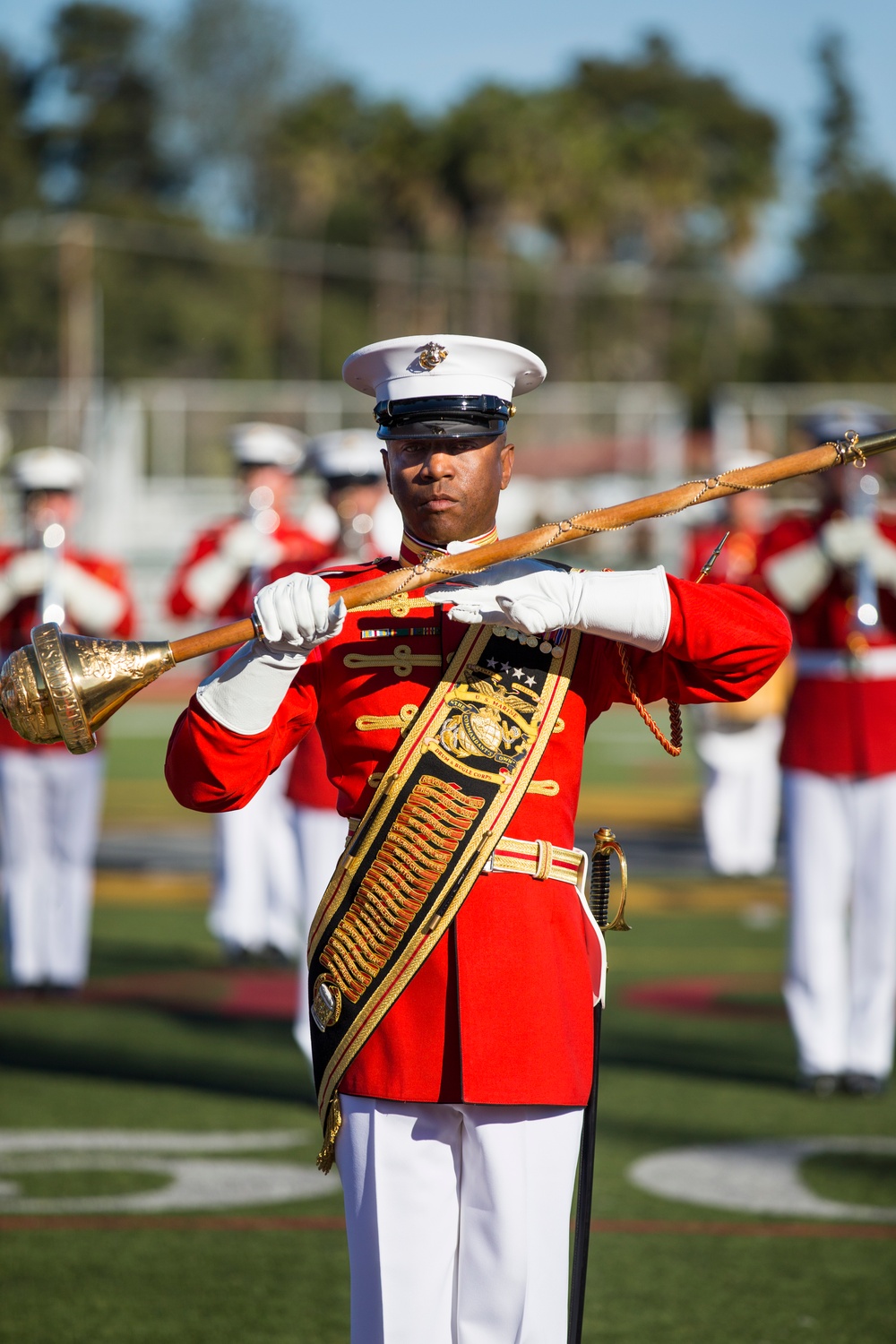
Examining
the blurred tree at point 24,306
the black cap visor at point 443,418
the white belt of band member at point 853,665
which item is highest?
the blurred tree at point 24,306

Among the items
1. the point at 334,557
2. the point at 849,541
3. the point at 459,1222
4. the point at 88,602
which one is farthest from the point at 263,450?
the point at 459,1222

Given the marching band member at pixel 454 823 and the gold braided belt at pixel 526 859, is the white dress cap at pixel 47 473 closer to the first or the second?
the marching band member at pixel 454 823

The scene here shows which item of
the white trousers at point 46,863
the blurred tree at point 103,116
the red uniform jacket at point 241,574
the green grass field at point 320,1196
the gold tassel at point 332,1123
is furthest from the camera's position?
the blurred tree at point 103,116

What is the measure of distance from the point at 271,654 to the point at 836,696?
13.5 ft

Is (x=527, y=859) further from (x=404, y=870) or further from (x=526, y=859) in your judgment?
(x=404, y=870)

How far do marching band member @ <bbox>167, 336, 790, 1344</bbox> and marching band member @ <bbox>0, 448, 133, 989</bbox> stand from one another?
16.9ft

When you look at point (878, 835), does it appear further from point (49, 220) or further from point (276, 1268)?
point (49, 220)

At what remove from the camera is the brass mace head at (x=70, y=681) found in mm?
3148

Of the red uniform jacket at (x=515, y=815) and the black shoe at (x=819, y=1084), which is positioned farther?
the black shoe at (x=819, y=1084)

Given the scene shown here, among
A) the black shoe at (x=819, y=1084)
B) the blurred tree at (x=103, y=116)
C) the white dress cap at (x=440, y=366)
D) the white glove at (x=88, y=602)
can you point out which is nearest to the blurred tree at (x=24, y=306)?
the blurred tree at (x=103, y=116)

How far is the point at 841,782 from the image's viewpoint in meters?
6.90

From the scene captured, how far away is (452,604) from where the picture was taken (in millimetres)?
3217

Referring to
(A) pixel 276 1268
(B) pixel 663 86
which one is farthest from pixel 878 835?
(B) pixel 663 86

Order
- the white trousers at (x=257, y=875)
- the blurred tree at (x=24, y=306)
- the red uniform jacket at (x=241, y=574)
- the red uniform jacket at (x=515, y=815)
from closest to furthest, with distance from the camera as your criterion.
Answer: the red uniform jacket at (x=515, y=815), the red uniform jacket at (x=241, y=574), the white trousers at (x=257, y=875), the blurred tree at (x=24, y=306)
